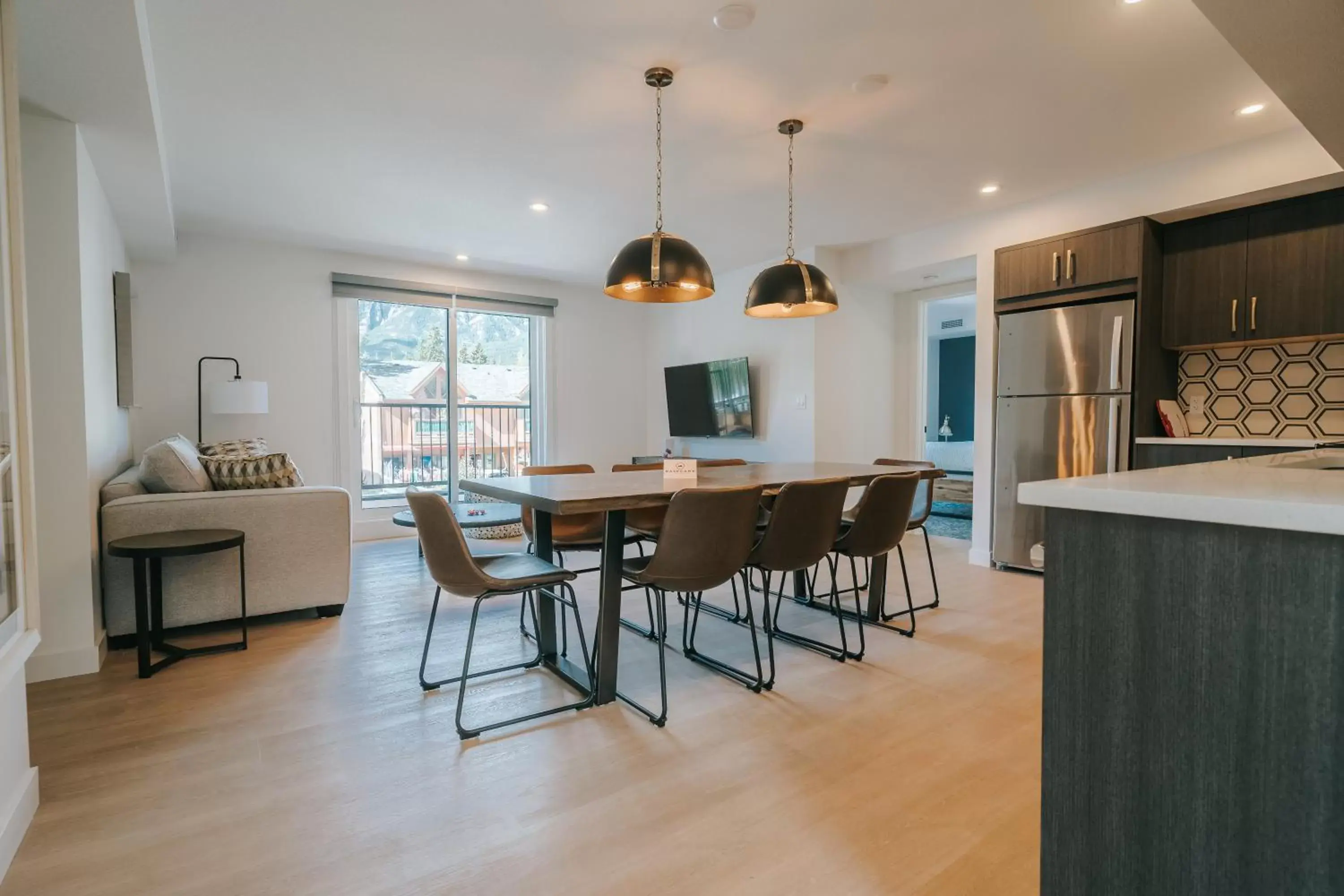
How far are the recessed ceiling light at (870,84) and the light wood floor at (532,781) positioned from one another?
2499 millimetres

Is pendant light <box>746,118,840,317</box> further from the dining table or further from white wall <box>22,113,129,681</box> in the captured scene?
white wall <box>22,113,129,681</box>

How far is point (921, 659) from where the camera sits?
2.79m

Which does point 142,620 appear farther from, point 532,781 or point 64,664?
point 532,781

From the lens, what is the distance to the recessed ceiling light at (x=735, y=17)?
2248 mm

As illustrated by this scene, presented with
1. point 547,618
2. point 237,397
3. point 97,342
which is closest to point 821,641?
point 547,618

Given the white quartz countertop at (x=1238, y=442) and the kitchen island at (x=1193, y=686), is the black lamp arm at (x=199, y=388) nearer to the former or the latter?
the kitchen island at (x=1193, y=686)

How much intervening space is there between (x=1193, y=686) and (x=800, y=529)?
1.66m

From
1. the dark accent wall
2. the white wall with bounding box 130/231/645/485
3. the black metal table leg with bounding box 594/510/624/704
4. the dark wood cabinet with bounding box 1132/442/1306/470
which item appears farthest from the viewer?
the dark accent wall

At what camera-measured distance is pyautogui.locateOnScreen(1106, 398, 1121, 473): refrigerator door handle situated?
150 inches

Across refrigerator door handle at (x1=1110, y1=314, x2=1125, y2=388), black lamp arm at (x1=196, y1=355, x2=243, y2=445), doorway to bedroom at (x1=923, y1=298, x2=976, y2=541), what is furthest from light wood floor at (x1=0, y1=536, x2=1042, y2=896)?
doorway to bedroom at (x1=923, y1=298, x2=976, y2=541)

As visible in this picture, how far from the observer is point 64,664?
2.62 meters

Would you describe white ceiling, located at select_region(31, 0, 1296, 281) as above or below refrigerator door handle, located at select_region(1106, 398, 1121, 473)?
above

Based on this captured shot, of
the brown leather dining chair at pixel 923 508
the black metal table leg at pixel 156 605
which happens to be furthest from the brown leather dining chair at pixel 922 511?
the black metal table leg at pixel 156 605

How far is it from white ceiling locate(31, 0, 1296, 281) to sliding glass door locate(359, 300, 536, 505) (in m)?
1.56
